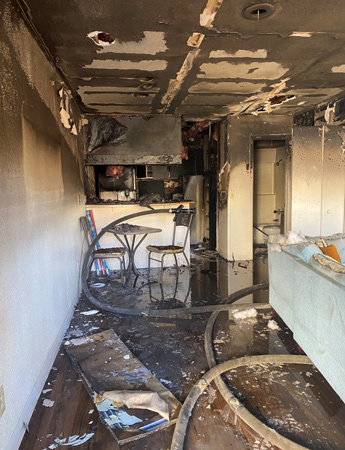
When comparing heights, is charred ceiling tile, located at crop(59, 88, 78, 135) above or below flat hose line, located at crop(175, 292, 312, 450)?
above

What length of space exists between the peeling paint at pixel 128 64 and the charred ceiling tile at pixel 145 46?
193mm

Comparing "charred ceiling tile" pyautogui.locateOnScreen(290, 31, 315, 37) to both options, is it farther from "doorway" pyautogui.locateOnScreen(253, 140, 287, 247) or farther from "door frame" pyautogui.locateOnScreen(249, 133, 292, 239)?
"doorway" pyautogui.locateOnScreen(253, 140, 287, 247)

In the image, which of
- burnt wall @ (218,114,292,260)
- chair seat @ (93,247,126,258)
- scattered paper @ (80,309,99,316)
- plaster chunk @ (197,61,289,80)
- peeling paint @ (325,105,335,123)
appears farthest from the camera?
burnt wall @ (218,114,292,260)

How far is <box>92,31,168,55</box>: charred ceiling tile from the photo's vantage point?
2433 millimetres

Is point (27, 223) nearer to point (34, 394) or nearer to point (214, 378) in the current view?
point (34, 394)

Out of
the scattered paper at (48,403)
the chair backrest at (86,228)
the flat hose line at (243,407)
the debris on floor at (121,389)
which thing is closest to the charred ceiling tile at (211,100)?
the chair backrest at (86,228)

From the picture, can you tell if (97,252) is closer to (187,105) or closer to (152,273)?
(152,273)

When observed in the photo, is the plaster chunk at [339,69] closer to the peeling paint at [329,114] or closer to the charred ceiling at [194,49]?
the charred ceiling at [194,49]

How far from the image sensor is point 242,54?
280cm

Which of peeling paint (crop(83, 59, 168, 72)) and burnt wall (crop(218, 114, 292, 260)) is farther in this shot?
burnt wall (crop(218, 114, 292, 260))

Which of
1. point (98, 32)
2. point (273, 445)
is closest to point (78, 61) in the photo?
point (98, 32)

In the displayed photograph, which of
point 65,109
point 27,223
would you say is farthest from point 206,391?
point 65,109

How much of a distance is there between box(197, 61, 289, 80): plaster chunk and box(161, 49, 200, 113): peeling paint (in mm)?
150

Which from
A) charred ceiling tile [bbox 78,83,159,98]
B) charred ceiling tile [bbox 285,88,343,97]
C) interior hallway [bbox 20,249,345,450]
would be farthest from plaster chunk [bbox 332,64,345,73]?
interior hallway [bbox 20,249,345,450]
